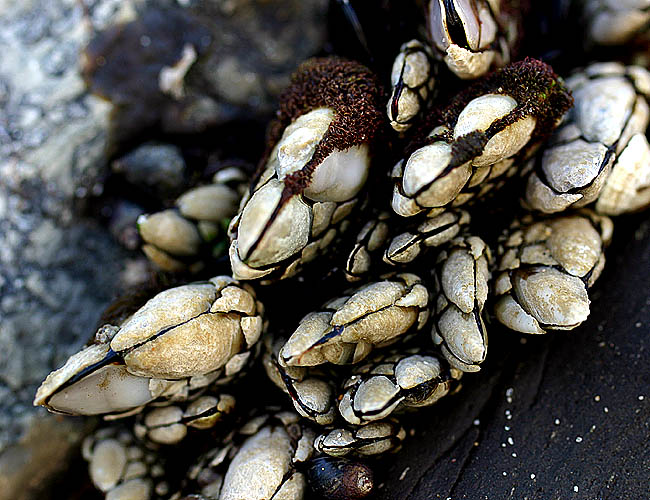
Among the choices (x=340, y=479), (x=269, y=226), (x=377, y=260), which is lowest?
(x=340, y=479)

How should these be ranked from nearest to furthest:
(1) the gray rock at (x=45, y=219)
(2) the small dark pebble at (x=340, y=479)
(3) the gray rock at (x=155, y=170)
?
(2) the small dark pebble at (x=340, y=479), (1) the gray rock at (x=45, y=219), (3) the gray rock at (x=155, y=170)

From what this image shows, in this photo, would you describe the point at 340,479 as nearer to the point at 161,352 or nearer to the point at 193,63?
the point at 161,352

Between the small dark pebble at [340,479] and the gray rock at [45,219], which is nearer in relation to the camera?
the small dark pebble at [340,479]

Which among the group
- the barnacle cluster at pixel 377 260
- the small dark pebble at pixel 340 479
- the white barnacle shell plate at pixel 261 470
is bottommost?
the small dark pebble at pixel 340 479

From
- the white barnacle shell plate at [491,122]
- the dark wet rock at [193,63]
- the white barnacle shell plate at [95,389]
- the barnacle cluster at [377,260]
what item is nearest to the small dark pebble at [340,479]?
the barnacle cluster at [377,260]

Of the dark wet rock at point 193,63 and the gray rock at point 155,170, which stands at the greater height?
the dark wet rock at point 193,63

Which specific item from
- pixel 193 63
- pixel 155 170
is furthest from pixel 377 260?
pixel 193 63

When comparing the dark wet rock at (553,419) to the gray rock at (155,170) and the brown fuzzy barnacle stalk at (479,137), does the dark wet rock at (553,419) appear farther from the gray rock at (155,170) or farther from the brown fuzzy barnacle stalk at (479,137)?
the gray rock at (155,170)

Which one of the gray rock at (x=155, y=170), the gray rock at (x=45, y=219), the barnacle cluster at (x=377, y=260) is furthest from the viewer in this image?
the gray rock at (x=155, y=170)
